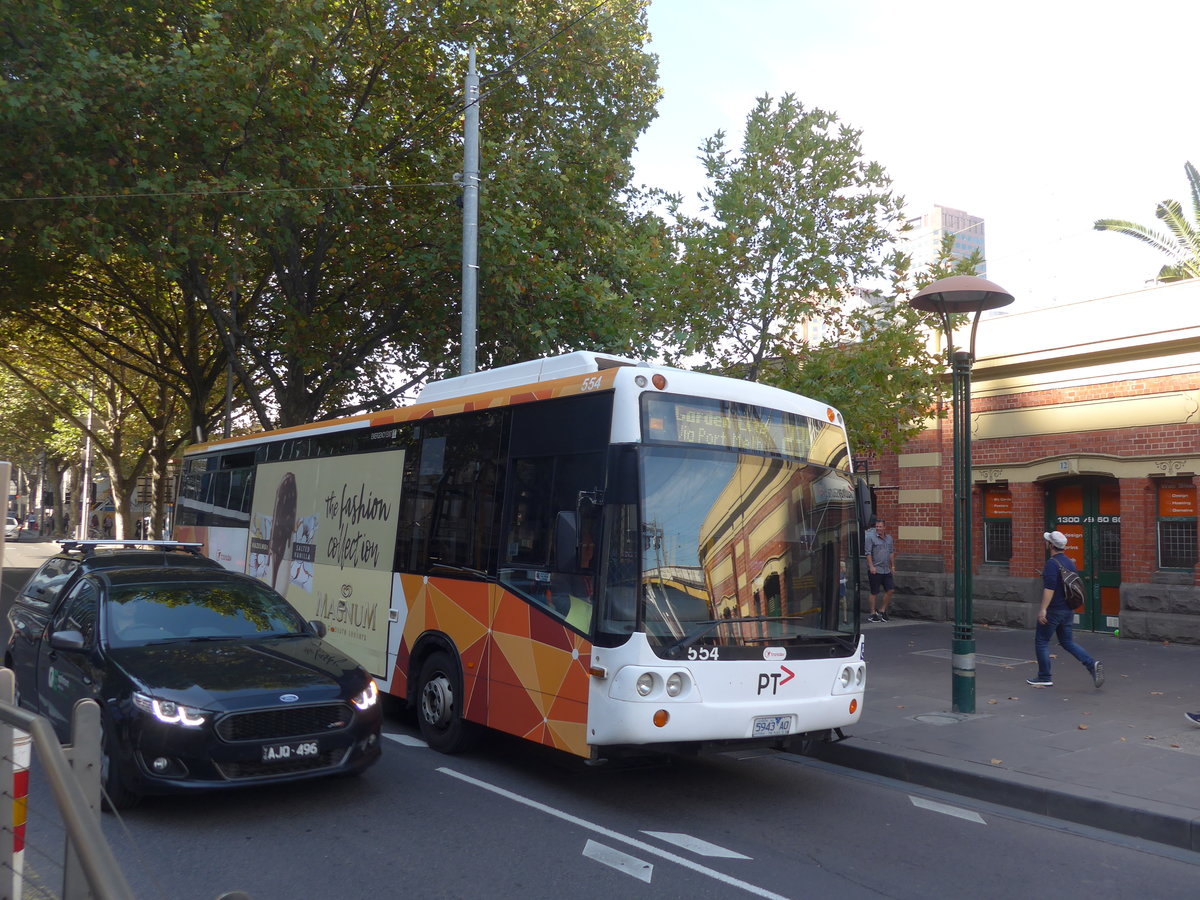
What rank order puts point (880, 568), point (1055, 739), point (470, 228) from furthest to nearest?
point (880, 568) < point (470, 228) < point (1055, 739)

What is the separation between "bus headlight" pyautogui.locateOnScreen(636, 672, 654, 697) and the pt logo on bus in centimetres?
88

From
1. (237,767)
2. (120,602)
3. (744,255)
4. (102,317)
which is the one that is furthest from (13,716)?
(102,317)

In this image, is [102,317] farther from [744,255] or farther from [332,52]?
[744,255]

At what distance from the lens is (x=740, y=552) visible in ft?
23.3

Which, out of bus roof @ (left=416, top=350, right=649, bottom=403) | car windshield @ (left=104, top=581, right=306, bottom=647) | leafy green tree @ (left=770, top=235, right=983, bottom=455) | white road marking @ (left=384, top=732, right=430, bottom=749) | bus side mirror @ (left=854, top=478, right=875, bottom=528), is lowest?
white road marking @ (left=384, top=732, right=430, bottom=749)

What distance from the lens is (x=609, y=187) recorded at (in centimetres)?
2028

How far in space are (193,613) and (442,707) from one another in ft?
7.17

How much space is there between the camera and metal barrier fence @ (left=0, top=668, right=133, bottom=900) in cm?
289

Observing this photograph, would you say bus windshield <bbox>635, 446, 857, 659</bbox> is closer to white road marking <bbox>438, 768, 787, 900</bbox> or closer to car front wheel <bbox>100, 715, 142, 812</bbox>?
white road marking <bbox>438, 768, 787, 900</bbox>

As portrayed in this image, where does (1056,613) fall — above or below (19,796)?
above

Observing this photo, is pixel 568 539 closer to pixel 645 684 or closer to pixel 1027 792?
pixel 645 684

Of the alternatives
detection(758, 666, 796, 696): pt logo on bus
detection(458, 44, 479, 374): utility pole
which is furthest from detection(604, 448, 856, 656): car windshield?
detection(458, 44, 479, 374): utility pole

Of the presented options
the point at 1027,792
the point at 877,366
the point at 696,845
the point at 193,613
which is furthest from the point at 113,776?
the point at 877,366

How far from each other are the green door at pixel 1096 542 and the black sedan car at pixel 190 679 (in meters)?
13.0
